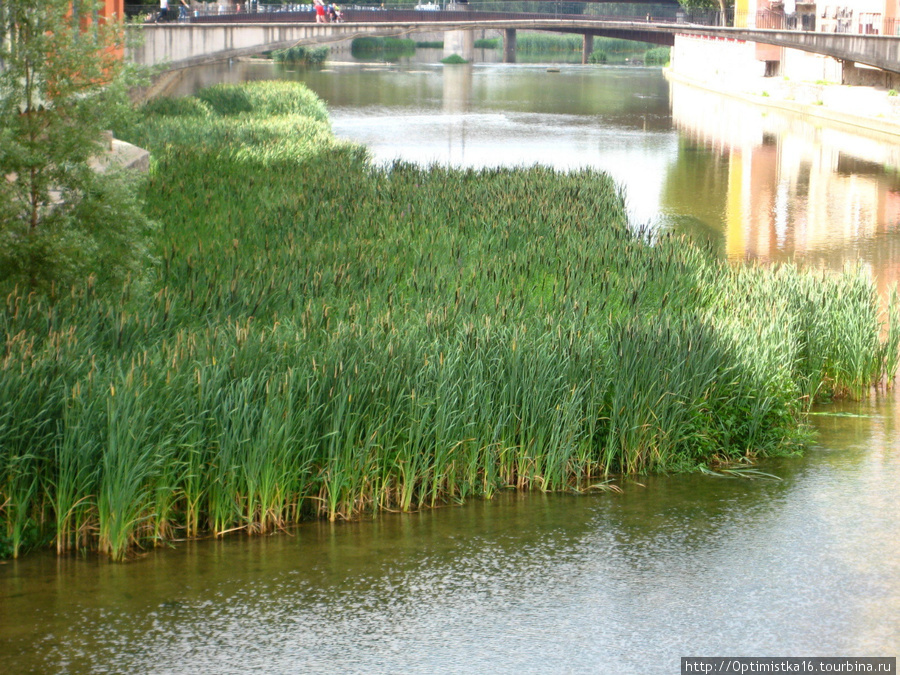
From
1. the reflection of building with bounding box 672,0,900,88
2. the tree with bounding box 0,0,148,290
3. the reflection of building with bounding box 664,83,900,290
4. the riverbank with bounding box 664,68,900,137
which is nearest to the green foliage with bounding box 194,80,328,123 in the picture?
the reflection of building with bounding box 664,83,900,290

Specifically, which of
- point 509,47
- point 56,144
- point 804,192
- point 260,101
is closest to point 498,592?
point 56,144

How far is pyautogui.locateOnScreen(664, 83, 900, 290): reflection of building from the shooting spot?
1767 cm

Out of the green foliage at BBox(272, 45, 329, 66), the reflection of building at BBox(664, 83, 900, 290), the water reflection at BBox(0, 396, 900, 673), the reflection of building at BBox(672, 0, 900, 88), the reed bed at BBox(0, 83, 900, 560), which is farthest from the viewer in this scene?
the green foliage at BBox(272, 45, 329, 66)

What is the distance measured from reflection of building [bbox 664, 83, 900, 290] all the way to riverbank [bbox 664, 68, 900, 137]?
4.38 feet

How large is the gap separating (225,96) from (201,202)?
17.9 meters

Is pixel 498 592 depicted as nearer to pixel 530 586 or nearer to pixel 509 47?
pixel 530 586

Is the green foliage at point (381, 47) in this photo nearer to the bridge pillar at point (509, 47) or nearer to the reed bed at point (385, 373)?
the bridge pillar at point (509, 47)

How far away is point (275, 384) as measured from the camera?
7.33 m

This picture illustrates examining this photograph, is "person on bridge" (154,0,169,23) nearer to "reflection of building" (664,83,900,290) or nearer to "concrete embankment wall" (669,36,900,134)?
"reflection of building" (664,83,900,290)

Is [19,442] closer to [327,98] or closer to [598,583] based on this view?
[598,583]

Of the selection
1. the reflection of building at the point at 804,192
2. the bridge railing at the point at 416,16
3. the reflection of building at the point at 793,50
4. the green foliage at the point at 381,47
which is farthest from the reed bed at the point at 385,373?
the green foliage at the point at 381,47

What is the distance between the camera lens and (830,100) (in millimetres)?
43812

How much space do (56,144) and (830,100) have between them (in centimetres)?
3956

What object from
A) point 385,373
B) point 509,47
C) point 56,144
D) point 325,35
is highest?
point 509,47
